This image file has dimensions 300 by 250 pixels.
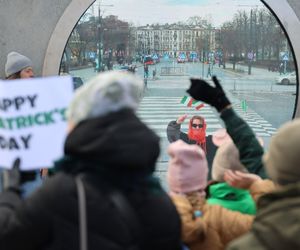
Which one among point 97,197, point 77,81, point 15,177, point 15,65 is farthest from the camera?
point 77,81

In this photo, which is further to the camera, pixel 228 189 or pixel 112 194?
pixel 228 189

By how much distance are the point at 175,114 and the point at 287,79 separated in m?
1.00

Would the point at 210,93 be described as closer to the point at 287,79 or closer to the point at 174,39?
the point at 287,79

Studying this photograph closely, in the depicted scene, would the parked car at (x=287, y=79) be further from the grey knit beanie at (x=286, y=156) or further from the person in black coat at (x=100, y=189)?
the person in black coat at (x=100, y=189)

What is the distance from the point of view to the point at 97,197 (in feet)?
4.65

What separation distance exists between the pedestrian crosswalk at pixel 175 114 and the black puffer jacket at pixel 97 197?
3003mm

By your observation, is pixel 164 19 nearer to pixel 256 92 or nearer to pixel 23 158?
pixel 256 92

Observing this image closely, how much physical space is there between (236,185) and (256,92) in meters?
2.65

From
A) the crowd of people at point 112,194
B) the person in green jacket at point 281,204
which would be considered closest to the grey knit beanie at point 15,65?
the crowd of people at point 112,194

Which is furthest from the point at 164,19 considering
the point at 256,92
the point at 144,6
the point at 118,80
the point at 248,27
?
the point at 118,80

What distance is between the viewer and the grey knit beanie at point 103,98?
58.6 inches

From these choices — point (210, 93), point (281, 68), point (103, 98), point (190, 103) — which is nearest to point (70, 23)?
point (190, 103)

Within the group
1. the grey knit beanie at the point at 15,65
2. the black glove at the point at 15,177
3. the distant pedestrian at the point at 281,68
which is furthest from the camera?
the distant pedestrian at the point at 281,68

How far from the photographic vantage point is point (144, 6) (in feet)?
14.5
